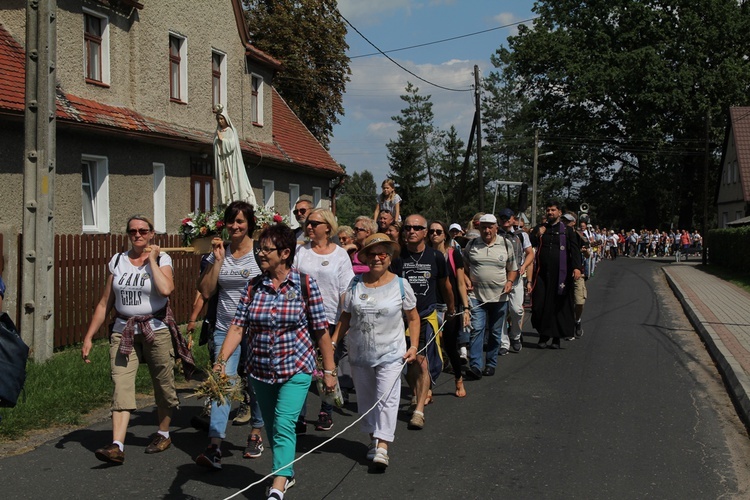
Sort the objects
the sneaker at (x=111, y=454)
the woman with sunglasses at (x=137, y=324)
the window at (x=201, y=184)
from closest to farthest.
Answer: the sneaker at (x=111, y=454) → the woman with sunglasses at (x=137, y=324) → the window at (x=201, y=184)

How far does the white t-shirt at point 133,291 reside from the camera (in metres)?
6.22

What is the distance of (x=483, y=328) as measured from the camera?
969 centimetres

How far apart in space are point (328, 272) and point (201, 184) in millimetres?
15215

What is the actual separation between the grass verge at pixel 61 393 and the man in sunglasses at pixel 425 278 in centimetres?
300

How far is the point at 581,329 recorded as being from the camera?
567 inches

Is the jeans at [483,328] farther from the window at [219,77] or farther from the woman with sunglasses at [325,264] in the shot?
the window at [219,77]

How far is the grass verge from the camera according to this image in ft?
23.6

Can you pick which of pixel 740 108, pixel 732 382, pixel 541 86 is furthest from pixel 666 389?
pixel 541 86

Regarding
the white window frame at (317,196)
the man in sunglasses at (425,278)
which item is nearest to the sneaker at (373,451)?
the man in sunglasses at (425,278)

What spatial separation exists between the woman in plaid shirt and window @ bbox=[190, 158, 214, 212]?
638 inches

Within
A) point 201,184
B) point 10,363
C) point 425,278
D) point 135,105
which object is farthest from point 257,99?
point 10,363

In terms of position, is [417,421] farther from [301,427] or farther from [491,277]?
[491,277]

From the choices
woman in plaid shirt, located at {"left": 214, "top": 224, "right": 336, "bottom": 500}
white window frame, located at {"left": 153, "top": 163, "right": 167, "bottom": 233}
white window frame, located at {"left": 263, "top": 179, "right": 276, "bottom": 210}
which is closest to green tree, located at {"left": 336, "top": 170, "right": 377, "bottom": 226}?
white window frame, located at {"left": 263, "top": 179, "right": 276, "bottom": 210}

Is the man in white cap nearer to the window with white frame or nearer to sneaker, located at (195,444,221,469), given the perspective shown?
sneaker, located at (195,444,221,469)
